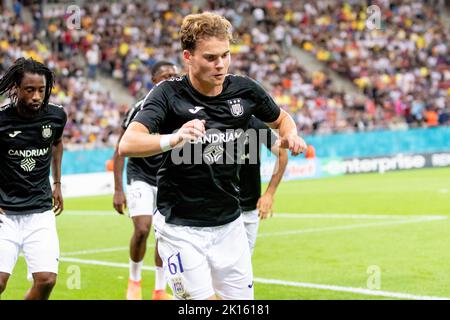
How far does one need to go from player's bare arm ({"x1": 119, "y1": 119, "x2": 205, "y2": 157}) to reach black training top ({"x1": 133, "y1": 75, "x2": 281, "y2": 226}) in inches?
14.5

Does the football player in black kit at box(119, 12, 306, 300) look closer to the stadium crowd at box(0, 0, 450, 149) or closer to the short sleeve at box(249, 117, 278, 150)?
the short sleeve at box(249, 117, 278, 150)

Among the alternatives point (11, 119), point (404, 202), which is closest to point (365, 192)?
point (404, 202)

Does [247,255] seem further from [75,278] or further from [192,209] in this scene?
[75,278]

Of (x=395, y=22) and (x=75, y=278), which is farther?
(x=395, y=22)

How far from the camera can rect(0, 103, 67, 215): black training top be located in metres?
7.63

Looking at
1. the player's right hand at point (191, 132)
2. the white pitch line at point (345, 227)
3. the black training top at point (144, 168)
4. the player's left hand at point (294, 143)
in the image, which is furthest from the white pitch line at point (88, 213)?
the player's right hand at point (191, 132)

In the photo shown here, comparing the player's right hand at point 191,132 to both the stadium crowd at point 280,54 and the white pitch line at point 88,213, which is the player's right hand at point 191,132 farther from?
the stadium crowd at point 280,54

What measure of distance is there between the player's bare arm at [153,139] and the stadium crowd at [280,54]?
20365 millimetres

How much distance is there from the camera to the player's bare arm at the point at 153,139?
17.8 ft

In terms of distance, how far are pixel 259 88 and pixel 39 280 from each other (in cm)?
257

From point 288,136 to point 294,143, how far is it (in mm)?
154

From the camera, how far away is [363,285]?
10.5m

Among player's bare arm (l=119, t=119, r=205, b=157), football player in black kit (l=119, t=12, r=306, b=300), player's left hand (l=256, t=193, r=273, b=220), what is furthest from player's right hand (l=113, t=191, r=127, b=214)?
player's bare arm (l=119, t=119, r=205, b=157)

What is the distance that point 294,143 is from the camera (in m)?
6.23
